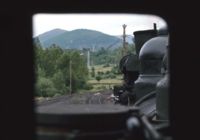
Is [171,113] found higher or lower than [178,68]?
lower

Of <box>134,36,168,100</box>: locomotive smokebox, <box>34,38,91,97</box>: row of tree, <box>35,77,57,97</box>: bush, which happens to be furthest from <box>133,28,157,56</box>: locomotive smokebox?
<box>34,38,91,97</box>: row of tree

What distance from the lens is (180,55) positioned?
3.39 metres

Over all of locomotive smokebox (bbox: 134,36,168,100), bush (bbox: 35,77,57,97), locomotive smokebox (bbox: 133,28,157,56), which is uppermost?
locomotive smokebox (bbox: 133,28,157,56)

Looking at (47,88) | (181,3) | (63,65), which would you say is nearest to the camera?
(181,3)

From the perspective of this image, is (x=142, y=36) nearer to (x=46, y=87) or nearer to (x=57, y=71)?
(x=46, y=87)

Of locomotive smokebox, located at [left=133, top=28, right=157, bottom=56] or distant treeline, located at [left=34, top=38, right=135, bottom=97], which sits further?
distant treeline, located at [left=34, top=38, right=135, bottom=97]

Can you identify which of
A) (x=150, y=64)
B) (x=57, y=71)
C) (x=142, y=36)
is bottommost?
(x=57, y=71)

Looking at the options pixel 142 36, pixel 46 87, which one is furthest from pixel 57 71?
pixel 142 36

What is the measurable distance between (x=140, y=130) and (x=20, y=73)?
0.90m

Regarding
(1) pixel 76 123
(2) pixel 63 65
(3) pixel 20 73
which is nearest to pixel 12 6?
(3) pixel 20 73

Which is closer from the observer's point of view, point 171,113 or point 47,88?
point 171,113

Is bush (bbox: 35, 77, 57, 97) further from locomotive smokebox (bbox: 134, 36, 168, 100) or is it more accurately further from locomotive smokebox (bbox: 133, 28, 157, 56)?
locomotive smokebox (bbox: 134, 36, 168, 100)

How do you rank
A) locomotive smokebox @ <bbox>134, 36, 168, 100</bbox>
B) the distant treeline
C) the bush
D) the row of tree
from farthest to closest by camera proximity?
the row of tree, the distant treeline, the bush, locomotive smokebox @ <bbox>134, 36, 168, 100</bbox>

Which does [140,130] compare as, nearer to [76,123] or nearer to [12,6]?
[76,123]
